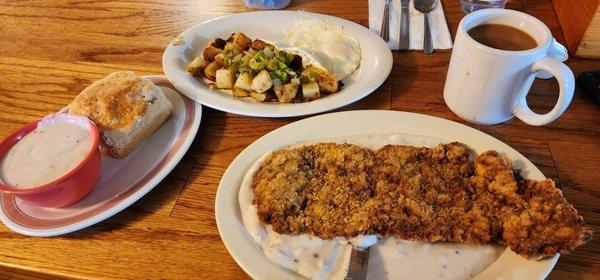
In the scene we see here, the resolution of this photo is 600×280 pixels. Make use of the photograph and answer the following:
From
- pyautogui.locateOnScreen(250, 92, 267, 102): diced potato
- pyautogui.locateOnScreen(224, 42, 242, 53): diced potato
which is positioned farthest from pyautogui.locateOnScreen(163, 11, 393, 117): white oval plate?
pyautogui.locateOnScreen(224, 42, 242, 53): diced potato

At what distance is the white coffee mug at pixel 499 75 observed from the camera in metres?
1.11

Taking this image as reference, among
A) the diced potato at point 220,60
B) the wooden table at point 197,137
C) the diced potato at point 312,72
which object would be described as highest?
the diced potato at point 220,60

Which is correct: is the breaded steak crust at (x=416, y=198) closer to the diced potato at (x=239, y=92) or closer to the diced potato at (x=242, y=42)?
the diced potato at (x=239, y=92)

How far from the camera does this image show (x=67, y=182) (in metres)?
1.04

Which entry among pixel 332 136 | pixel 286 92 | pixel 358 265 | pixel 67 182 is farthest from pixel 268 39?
pixel 358 265

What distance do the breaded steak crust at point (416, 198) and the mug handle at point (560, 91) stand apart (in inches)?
8.7

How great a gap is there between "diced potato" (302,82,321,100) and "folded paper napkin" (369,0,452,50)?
41 centimetres

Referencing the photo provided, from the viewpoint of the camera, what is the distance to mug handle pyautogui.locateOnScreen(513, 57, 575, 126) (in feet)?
3.52

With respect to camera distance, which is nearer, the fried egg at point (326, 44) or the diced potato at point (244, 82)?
the diced potato at point (244, 82)

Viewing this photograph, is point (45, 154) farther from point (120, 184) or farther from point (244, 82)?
point (244, 82)

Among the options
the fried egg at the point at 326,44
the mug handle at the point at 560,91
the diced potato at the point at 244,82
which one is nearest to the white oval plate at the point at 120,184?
the diced potato at the point at 244,82

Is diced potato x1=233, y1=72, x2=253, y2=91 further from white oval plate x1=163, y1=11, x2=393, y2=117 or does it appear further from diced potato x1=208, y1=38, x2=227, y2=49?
diced potato x1=208, y1=38, x2=227, y2=49

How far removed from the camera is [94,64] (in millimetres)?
1637

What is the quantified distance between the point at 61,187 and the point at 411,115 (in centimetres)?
92
